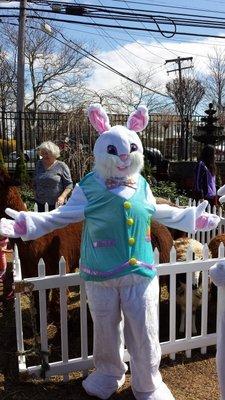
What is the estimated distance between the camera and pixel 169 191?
36.0ft

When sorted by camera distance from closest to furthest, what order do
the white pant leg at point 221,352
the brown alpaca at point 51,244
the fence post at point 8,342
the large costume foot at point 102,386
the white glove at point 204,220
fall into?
the white pant leg at point 221,352 → the large costume foot at point 102,386 → the white glove at point 204,220 → the fence post at point 8,342 → the brown alpaca at point 51,244

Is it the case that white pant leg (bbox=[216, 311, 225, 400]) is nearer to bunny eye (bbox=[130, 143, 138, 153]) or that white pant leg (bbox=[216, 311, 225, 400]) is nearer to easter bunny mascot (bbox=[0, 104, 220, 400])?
easter bunny mascot (bbox=[0, 104, 220, 400])

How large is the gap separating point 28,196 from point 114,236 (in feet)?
24.1

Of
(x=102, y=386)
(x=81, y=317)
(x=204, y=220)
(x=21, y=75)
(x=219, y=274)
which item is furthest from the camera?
(x=21, y=75)

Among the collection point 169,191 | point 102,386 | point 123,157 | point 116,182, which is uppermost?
point 123,157

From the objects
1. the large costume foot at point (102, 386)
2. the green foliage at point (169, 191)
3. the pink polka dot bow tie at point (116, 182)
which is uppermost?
the pink polka dot bow tie at point (116, 182)

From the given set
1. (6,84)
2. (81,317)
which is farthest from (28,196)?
(6,84)

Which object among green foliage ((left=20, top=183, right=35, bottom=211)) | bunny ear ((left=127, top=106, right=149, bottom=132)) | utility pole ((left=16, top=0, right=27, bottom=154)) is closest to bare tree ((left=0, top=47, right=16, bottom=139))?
utility pole ((left=16, top=0, right=27, bottom=154))

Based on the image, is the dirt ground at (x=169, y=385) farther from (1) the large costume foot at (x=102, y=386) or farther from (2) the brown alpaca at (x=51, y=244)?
(2) the brown alpaca at (x=51, y=244)

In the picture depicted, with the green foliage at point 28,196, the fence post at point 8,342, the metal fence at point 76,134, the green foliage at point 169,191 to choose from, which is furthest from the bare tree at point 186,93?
the fence post at point 8,342

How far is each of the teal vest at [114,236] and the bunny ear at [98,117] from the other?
408mm

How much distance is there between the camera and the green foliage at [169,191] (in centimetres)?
1047

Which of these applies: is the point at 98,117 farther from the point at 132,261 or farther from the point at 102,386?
the point at 102,386

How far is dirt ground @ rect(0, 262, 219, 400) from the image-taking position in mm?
3115
